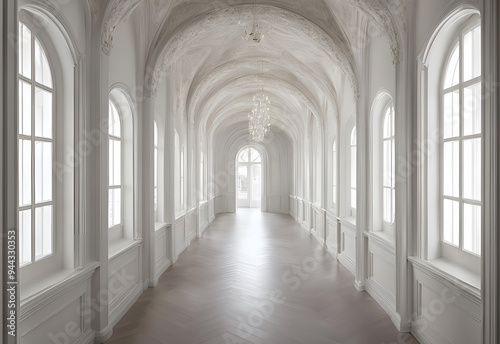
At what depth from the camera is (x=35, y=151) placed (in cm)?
308

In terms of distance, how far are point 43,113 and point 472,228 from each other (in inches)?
173

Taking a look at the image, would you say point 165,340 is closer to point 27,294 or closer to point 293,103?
point 27,294

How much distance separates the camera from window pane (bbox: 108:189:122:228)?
4.78 meters

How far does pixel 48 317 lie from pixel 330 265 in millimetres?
5736

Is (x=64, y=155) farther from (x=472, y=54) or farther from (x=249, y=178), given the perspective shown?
(x=249, y=178)

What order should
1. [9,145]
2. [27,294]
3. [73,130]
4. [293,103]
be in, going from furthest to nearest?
[293,103]
[73,130]
[27,294]
[9,145]

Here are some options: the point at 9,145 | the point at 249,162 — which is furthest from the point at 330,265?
the point at 249,162

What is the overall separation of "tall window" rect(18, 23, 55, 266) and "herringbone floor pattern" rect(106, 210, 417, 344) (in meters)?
1.58

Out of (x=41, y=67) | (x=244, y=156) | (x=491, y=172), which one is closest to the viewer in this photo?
(x=491, y=172)

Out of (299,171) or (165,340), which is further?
(299,171)

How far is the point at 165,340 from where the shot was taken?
3.88 meters

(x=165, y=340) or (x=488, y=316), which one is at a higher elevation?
(x=488, y=316)

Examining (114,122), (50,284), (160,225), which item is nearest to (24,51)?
(114,122)

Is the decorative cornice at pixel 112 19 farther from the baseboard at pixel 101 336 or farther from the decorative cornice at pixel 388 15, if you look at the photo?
the baseboard at pixel 101 336
